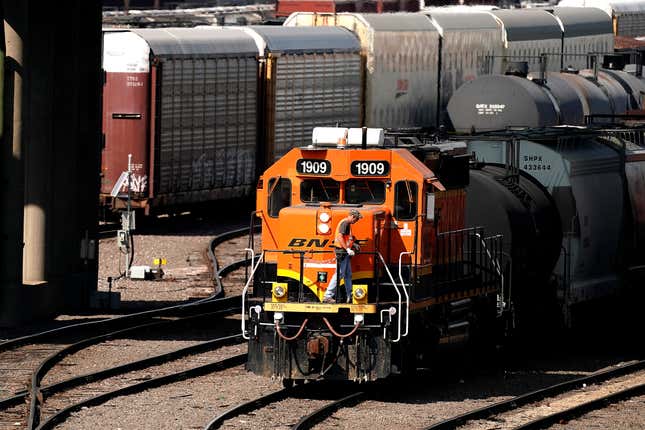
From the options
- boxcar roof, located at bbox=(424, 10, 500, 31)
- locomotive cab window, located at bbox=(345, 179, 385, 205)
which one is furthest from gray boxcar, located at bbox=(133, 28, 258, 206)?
locomotive cab window, located at bbox=(345, 179, 385, 205)

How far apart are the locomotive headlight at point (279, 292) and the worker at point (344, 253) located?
43 centimetres

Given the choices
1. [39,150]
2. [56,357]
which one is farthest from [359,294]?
[39,150]

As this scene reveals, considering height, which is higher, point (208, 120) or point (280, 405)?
point (208, 120)

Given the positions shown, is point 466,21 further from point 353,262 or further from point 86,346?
point 353,262

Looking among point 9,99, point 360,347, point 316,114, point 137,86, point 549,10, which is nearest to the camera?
point 360,347

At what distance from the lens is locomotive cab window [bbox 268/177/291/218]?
54.4 feet

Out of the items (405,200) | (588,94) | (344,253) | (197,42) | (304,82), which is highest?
(197,42)

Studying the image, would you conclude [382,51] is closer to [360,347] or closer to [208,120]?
[208,120]

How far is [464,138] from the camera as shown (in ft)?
66.9

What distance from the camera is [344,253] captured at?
1554 cm

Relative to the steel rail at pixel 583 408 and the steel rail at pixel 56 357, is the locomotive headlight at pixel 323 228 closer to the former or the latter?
the steel rail at pixel 583 408

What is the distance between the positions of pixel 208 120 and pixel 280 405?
17.2 metres

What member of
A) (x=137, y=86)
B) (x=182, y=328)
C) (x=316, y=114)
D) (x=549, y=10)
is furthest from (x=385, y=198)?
(x=549, y=10)

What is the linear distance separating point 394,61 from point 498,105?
1060 centimetres
